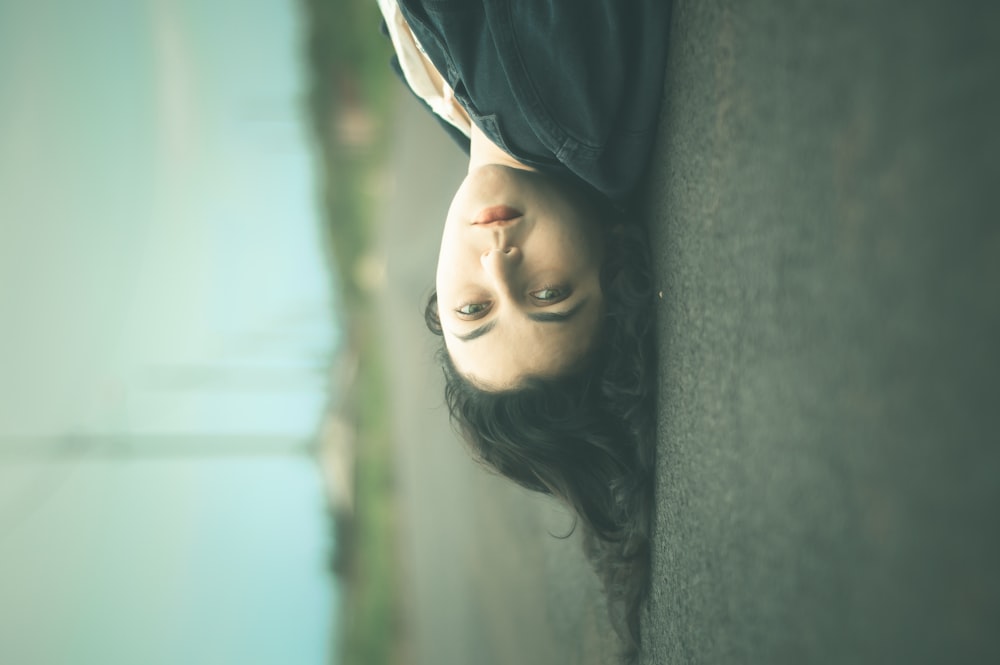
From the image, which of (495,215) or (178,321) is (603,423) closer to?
(495,215)

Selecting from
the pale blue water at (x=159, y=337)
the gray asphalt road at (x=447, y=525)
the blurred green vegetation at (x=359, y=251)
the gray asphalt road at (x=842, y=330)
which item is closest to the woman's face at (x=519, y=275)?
the gray asphalt road at (x=842, y=330)

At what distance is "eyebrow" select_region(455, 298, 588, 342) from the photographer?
803 mm

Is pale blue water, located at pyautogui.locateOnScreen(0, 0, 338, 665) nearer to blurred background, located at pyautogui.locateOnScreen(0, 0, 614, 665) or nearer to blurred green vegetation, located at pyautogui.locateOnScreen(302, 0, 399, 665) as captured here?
blurred background, located at pyautogui.locateOnScreen(0, 0, 614, 665)

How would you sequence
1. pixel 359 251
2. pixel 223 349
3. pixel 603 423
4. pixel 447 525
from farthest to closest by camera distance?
pixel 359 251
pixel 223 349
pixel 447 525
pixel 603 423

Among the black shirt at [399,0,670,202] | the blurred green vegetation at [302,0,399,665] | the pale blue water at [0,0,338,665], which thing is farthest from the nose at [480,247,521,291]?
the pale blue water at [0,0,338,665]

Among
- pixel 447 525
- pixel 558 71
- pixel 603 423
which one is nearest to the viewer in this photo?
pixel 558 71

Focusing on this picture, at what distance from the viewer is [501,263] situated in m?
0.77

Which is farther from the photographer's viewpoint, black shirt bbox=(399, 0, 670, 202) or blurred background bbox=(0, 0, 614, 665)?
blurred background bbox=(0, 0, 614, 665)

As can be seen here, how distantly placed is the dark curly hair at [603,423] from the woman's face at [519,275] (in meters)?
0.03

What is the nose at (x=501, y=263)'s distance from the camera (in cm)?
77

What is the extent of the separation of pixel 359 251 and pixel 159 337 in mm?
1183

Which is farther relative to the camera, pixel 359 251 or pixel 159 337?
pixel 359 251

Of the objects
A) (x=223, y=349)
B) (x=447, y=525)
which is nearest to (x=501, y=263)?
(x=447, y=525)

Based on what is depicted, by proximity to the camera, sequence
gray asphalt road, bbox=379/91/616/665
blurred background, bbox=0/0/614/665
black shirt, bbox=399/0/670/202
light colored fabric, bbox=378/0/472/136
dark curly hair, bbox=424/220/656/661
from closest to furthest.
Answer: black shirt, bbox=399/0/670/202
dark curly hair, bbox=424/220/656/661
light colored fabric, bbox=378/0/472/136
gray asphalt road, bbox=379/91/616/665
blurred background, bbox=0/0/614/665
